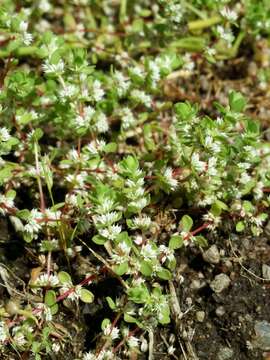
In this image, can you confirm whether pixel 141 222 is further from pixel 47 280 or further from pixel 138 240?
pixel 47 280

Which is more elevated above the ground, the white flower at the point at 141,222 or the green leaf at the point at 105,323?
the white flower at the point at 141,222

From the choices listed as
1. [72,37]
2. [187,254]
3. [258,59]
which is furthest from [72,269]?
[258,59]

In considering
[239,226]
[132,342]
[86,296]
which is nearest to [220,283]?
[239,226]

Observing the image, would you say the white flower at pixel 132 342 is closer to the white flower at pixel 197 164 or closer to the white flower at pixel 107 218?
the white flower at pixel 107 218

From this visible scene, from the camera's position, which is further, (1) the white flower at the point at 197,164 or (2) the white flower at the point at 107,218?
(1) the white flower at the point at 197,164

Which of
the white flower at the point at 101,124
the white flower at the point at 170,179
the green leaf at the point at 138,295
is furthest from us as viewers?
the white flower at the point at 101,124

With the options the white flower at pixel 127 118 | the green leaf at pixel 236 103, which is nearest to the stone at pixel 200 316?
the green leaf at pixel 236 103
